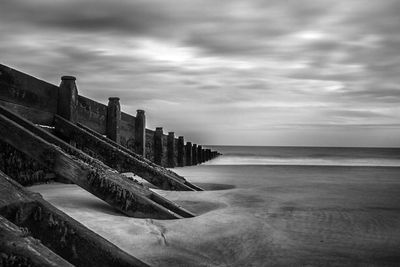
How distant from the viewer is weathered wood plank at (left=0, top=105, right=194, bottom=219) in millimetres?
2902

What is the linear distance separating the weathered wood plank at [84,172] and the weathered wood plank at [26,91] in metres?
1.38

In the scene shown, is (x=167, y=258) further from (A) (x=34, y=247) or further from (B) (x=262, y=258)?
(A) (x=34, y=247)

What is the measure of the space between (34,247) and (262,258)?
4.83 feet

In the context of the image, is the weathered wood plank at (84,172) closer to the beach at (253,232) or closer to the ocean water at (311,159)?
the beach at (253,232)

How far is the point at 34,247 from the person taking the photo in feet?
4.40

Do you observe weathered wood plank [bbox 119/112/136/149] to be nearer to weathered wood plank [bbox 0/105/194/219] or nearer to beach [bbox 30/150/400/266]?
beach [bbox 30/150/400/266]

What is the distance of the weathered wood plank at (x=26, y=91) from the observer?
427 centimetres

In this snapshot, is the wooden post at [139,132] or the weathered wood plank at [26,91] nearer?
the weathered wood plank at [26,91]

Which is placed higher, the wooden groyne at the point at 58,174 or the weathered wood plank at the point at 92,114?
the weathered wood plank at the point at 92,114

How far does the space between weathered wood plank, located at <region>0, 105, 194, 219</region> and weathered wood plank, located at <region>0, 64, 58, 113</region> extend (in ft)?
4.52

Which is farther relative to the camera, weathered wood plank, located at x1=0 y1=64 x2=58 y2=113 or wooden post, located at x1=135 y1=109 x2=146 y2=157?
wooden post, located at x1=135 y1=109 x2=146 y2=157

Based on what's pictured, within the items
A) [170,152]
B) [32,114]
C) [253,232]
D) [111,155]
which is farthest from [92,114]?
[170,152]

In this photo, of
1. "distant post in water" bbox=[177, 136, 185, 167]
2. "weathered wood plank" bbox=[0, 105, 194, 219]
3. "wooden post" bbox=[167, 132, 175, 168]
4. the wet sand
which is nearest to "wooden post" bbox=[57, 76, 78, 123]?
the wet sand

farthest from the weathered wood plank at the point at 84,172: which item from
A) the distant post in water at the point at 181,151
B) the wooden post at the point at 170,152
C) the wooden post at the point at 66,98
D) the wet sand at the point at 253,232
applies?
the distant post in water at the point at 181,151
